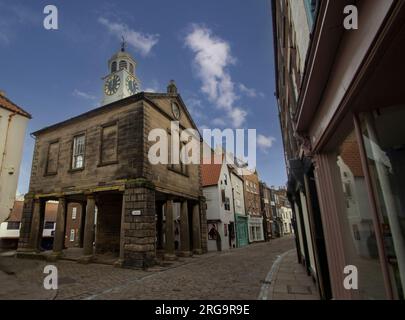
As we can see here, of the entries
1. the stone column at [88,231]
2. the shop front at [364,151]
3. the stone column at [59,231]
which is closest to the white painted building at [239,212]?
the stone column at [88,231]

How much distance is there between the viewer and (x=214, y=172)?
2589 centimetres

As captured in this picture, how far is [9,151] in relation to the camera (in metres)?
11.5

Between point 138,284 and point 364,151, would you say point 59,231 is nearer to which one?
point 138,284

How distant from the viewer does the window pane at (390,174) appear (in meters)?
2.72

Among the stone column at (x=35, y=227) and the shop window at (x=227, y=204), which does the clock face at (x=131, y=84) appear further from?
the stone column at (x=35, y=227)

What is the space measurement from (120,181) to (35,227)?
8009 millimetres

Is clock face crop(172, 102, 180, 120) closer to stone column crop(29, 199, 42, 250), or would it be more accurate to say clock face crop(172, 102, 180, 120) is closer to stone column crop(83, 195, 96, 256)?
stone column crop(83, 195, 96, 256)

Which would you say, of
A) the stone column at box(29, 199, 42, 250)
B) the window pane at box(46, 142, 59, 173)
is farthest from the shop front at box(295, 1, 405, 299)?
the stone column at box(29, 199, 42, 250)

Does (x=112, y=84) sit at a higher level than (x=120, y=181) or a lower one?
higher

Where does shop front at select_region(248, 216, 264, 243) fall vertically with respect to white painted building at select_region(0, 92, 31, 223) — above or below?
below

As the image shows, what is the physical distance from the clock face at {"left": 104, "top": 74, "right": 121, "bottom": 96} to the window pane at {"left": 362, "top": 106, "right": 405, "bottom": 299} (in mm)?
30469

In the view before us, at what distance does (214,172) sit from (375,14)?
24055mm

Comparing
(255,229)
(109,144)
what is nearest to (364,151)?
(109,144)

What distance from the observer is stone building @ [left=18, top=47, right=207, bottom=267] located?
38.4ft
